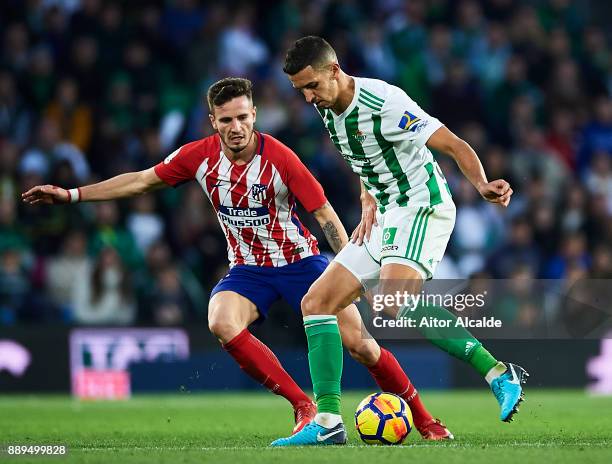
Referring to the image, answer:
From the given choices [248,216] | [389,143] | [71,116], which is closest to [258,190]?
[248,216]

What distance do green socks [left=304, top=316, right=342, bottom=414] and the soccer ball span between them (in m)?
0.17

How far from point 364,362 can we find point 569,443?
1.29m

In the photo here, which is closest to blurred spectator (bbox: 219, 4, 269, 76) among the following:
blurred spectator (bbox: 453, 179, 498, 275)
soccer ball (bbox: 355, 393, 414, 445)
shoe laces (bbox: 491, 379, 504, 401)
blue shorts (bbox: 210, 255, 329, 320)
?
blurred spectator (bbox: 453, 179, 498, 275)

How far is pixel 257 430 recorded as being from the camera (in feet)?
27.1

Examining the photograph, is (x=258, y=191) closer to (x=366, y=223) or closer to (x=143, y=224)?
(x=366, y=223)

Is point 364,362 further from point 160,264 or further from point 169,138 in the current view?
point 169,138

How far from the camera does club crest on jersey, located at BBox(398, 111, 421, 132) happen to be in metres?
6.77

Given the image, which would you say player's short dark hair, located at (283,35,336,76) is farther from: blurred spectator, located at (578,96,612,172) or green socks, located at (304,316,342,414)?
blurred spectator, located at (578,96,612,172)

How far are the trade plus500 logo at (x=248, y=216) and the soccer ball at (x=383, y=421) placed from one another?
140 centimetres

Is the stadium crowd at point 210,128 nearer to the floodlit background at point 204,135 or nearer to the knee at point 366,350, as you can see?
the floodlit background at point 204,135

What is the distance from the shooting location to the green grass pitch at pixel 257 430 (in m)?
6.08

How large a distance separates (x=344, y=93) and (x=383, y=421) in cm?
183

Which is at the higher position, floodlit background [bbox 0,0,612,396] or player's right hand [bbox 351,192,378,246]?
floodlit background [bbox 0,0,612,396]

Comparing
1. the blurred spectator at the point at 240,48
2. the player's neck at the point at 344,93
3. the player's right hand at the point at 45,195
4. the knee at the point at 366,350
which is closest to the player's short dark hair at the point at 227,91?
the player's neck at the point at 344,93
